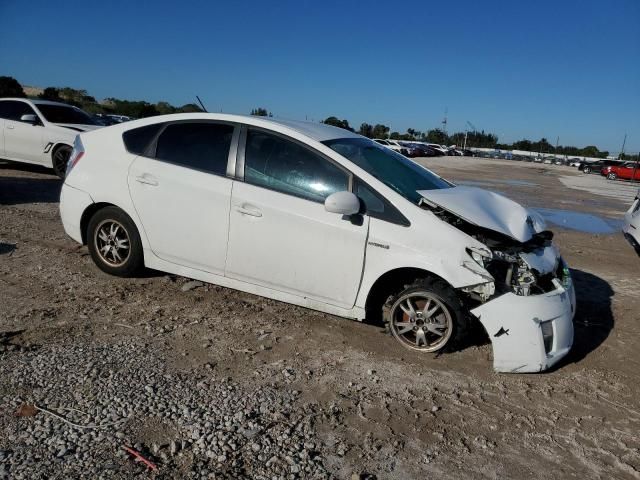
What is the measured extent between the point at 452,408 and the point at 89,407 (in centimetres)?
219

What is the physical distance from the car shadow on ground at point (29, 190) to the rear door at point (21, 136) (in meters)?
0.42

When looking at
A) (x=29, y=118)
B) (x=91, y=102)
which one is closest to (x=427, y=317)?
(x=29, y=118)

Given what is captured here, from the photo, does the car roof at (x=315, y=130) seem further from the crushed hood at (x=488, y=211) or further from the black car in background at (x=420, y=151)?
the black car in background at (x=420, y=151)

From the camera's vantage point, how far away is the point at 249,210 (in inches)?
168

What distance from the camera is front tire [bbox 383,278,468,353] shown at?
3850 millimetres

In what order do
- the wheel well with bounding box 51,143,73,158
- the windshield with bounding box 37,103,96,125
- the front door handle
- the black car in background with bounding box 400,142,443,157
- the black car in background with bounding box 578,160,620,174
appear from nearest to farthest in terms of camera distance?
1. the front door handle
2. the wheel well with bounding box 51,143,73,158
3. the windshield with bounding box 37,103,96,125
4. the black car in background with bounding box 578,160,620,174
5. the black car in background with bounding box 400,142,443,157

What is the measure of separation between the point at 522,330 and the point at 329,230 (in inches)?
60.7

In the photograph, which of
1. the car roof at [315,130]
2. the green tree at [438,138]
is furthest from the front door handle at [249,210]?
the green tree at [438,138]

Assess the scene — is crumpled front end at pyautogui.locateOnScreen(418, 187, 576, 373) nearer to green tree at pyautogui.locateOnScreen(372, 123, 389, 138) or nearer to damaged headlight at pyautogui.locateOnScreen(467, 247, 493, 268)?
damaged headlight at pyautogui.locateOnScreen(467, 247, 493, 268)

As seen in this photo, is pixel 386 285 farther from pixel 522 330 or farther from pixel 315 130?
pixel 315 130

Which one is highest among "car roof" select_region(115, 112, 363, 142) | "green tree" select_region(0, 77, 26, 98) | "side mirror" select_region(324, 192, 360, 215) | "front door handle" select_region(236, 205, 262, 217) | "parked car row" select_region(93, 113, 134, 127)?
"green tree" select_region(0, 77, 26, 98)

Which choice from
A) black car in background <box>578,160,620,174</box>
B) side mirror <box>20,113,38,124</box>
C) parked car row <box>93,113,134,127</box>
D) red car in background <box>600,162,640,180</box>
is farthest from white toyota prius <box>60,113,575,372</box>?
black car in background <box>578,160,620,174</box>

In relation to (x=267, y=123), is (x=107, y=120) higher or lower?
lower

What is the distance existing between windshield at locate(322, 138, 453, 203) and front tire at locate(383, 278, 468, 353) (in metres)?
0.72
